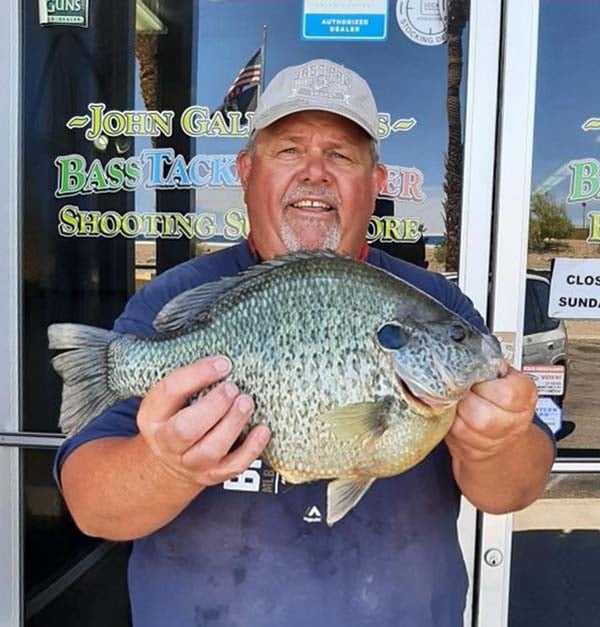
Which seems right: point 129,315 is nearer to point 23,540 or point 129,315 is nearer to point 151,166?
point 151,166

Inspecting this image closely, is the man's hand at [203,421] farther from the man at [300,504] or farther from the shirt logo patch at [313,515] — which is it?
the shirt logo patch at [313,515]

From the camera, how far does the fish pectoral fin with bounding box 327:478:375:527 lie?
1.23 meters

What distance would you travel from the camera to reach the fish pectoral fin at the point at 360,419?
1.10m

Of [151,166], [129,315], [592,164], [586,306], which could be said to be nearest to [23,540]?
[151,166]

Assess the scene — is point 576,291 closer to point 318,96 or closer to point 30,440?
point 318,96

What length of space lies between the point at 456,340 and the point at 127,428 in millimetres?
649

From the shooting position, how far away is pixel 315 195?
151cm

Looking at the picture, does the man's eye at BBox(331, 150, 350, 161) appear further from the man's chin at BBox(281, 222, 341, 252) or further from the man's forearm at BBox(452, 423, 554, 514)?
the man's forearm at BBox(452, 423, 554, 514)

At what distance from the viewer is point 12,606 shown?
2.71m

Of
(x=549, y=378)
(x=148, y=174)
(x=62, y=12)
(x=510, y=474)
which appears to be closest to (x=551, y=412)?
(x=549, y=378)

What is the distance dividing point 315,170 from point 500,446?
65 cm

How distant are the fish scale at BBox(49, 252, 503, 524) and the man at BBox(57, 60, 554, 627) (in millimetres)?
195

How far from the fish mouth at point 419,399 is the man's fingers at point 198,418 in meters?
0.25

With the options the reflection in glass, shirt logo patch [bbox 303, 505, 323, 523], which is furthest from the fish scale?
the reflection in glass
